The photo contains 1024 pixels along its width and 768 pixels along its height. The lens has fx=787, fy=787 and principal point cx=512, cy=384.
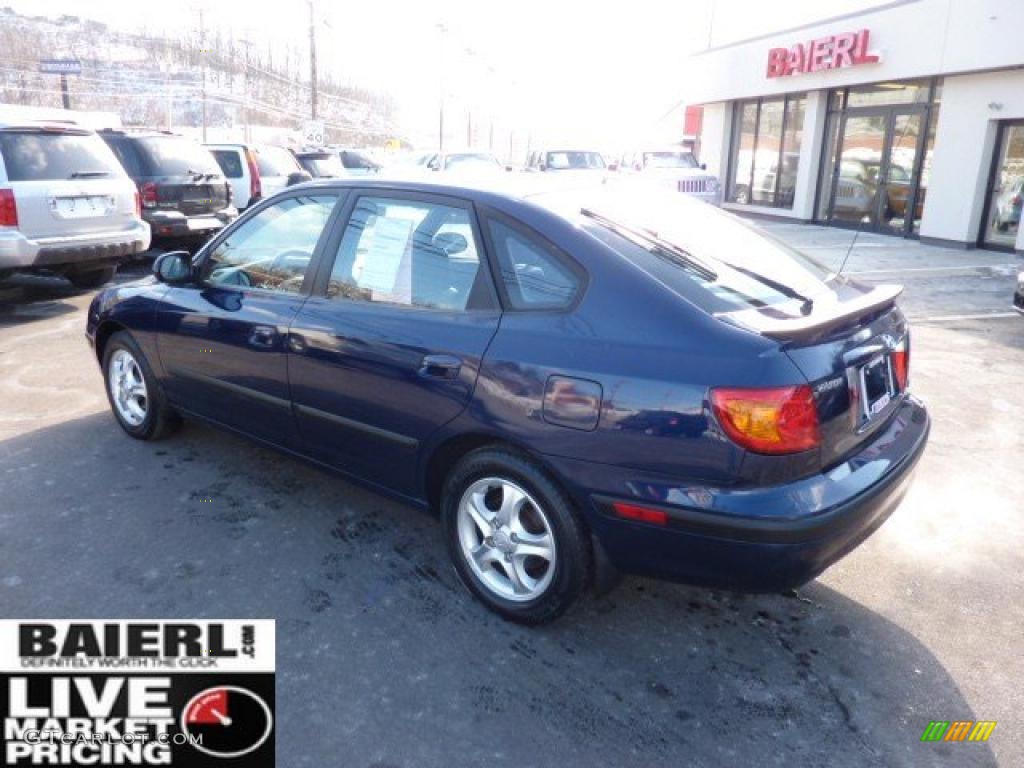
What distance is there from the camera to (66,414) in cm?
512

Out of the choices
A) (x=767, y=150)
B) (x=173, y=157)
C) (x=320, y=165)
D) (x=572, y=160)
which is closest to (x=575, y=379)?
(x=173, y=157)

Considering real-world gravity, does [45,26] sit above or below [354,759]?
above

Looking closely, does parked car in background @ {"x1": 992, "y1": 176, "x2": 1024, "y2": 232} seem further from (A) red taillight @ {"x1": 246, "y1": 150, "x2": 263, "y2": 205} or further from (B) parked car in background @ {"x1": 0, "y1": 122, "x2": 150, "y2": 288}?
(B) parked car in background @ {"x1": 0, "y1": 122, "x2": 150, "y2": 288}

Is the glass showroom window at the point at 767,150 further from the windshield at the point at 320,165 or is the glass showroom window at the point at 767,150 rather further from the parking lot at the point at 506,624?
the parking lot at the point at 506,624

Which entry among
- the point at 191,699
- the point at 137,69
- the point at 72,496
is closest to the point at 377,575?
the point at 191,699

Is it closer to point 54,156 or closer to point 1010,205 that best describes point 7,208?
point 54,156

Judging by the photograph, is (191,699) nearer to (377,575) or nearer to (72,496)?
(377,575)

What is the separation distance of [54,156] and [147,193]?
2120 mm

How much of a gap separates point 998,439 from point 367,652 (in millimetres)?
4174

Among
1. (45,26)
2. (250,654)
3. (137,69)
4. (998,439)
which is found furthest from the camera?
(45,26)

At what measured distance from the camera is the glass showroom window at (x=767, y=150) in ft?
62.8

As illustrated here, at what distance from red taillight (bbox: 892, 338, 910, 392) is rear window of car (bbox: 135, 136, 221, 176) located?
9.57 metres

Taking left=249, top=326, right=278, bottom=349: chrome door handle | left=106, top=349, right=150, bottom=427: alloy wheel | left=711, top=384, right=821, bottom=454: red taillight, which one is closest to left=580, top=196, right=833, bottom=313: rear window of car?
left=711, top=384, right=821, bottom=454: red taillight

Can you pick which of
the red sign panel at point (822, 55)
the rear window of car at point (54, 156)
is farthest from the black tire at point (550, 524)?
the red sign panel at point (822, 55)
